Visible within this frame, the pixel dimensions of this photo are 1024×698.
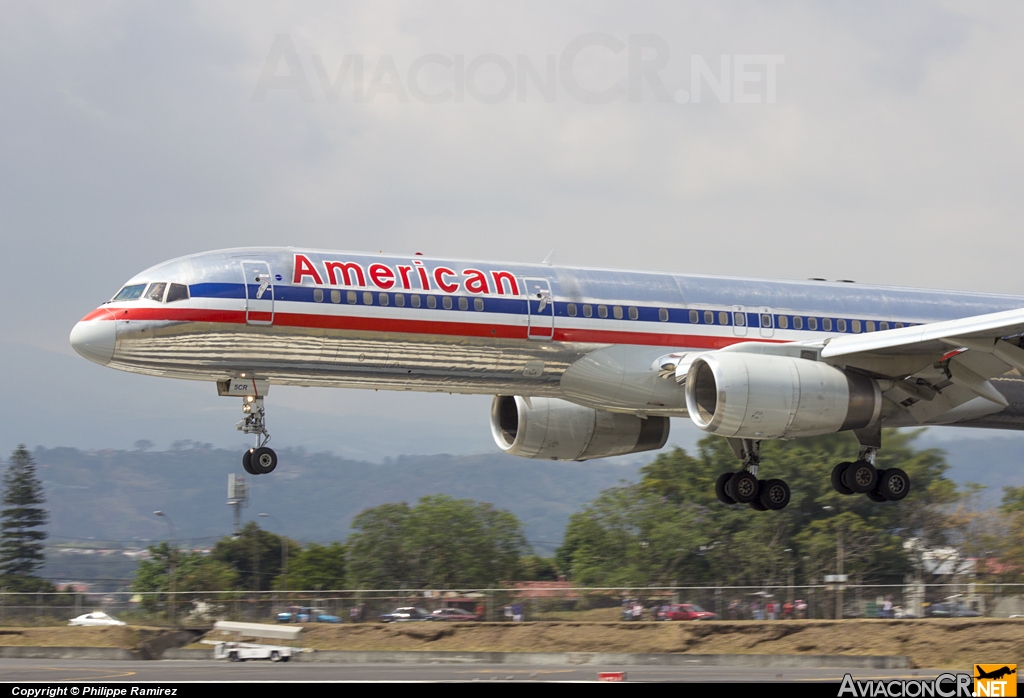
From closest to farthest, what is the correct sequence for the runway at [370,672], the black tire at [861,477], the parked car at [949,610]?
the runway at [370,672] < the black tire at [861,477] < the parked car at [949,610]

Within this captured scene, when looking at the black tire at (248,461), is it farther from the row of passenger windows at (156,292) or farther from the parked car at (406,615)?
the parked car at (406,615)

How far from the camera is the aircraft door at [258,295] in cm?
2539

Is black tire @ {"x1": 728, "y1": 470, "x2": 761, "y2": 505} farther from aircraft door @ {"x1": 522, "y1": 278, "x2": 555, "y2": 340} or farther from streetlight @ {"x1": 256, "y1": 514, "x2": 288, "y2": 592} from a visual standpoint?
streetlight @ {"x1": 256, "y1": 514, "x2": 288, "y2": 592}

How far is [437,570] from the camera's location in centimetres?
6738

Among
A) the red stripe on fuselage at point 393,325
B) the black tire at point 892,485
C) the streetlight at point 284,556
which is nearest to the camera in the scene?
the red stripe on fuselage at point 393,325

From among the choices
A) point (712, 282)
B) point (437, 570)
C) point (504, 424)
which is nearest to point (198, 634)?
point (504, 424)

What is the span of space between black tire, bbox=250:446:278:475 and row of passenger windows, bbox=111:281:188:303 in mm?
3801

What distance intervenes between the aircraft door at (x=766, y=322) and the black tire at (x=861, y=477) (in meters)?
3.99

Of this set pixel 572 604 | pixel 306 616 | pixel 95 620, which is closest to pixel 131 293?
pixel 306 616

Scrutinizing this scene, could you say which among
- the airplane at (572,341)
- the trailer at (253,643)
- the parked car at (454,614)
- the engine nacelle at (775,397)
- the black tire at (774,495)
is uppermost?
the airplane at (572,341)

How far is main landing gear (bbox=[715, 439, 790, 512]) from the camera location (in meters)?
32.0

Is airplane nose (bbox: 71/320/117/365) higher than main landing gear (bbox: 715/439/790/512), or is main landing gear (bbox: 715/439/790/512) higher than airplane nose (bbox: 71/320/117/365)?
airplane nose (bbox: 71/320/117/365)

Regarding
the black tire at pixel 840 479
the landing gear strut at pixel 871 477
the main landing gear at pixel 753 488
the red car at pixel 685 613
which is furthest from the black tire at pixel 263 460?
the red car at pixel 685 613

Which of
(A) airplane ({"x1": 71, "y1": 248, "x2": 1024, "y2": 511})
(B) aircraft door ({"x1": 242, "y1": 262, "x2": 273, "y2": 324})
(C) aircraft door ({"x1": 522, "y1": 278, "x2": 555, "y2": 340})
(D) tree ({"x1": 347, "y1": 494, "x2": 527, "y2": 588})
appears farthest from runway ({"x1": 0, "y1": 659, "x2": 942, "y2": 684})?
(D) tree ({"x1": 347, "y1": 494, "x2": 527, "y2": 588})
